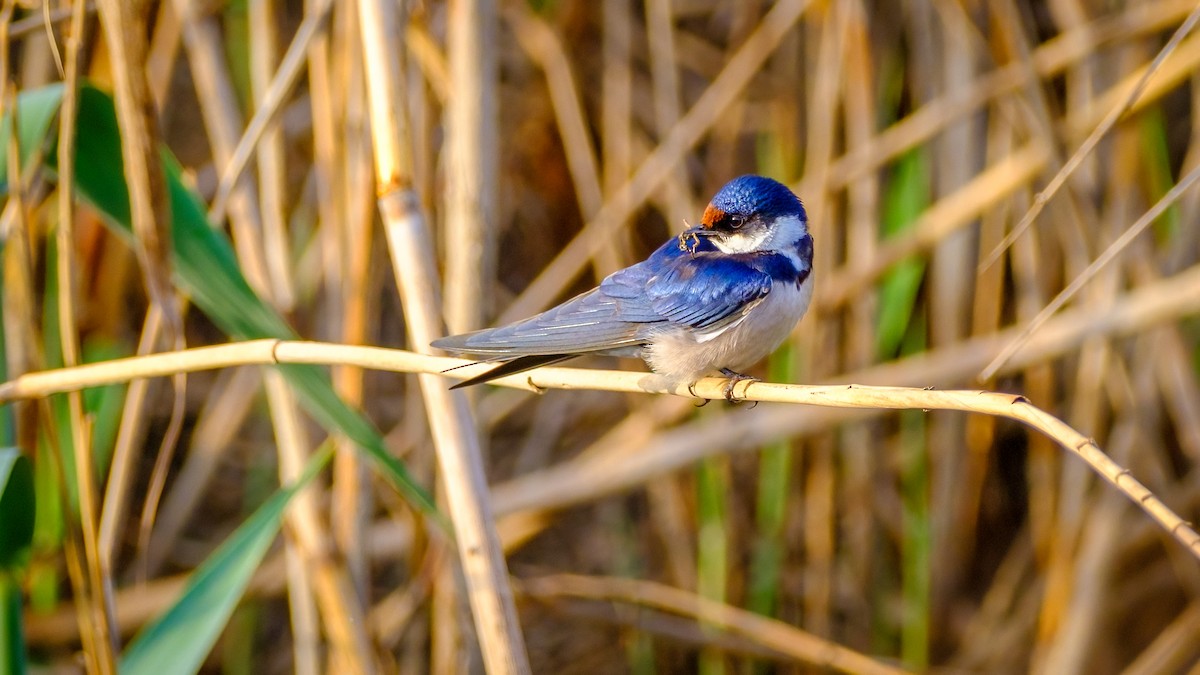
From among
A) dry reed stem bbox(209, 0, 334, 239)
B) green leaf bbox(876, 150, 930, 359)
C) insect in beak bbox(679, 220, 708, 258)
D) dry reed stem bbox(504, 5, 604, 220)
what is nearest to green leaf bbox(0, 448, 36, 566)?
dry reed stem bbox(209, 0, 334, 239)

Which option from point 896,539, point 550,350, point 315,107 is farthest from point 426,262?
point 896,539

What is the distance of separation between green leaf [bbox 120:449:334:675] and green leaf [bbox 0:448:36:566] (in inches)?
7.0

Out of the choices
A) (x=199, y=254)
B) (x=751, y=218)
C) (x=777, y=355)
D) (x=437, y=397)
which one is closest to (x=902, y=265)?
(x=777, y=355)

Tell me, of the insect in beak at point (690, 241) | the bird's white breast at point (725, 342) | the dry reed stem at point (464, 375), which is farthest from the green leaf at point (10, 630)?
the insect in beak at point (690, 241)

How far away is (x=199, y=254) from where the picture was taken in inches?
48.5

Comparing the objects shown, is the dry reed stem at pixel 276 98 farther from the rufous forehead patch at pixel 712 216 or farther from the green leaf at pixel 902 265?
the green leaf at pixel 902 265

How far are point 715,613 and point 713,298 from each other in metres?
0.97

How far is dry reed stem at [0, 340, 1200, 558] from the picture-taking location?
85cm

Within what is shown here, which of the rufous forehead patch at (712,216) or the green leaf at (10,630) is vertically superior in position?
the rufous forehead patch at (712,216)

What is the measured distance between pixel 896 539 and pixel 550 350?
156 cm

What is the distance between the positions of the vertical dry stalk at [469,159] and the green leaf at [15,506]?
65 centimetres

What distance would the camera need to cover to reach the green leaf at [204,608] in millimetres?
1189

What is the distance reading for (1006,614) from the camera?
2.39 m

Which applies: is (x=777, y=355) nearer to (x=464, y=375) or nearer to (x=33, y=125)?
(x=464, y=375)
